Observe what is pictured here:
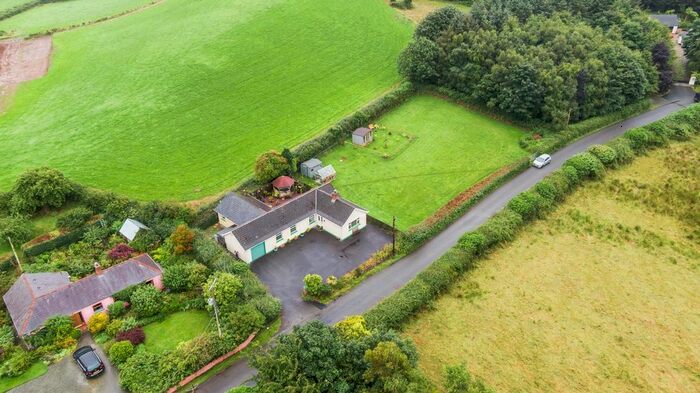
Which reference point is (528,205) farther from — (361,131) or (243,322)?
(243,322)

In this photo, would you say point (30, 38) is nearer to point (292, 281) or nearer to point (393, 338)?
point (292, 281)

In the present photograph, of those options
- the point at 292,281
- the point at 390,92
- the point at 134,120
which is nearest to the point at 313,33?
the point at 390,92

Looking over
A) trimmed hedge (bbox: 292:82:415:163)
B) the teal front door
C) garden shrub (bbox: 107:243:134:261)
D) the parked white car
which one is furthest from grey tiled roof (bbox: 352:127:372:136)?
garden shrub (bbox: 107:243:134:261)

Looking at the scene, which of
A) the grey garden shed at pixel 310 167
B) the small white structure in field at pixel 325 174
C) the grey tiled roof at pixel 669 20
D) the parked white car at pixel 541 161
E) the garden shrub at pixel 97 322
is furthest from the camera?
the grey tiled roof at pixel 669 20

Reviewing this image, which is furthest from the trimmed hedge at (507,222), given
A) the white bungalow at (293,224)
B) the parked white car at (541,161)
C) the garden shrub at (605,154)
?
the white bungalow at (293,224)

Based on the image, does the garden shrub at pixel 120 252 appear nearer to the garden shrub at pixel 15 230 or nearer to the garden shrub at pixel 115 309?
the garden shrub at pixel 115 309

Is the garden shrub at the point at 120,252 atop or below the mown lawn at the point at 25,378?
atop

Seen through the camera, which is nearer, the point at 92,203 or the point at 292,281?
the point at 292,281
